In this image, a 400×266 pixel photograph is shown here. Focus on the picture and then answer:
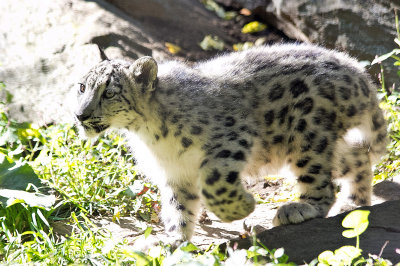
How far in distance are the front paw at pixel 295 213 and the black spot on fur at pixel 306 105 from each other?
82 centimetres

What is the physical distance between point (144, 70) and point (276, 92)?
1210 mm

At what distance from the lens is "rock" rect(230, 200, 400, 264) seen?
4.54 metres

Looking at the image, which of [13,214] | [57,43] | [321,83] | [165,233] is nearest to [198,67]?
[321,83]

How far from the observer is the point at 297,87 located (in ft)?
18.3

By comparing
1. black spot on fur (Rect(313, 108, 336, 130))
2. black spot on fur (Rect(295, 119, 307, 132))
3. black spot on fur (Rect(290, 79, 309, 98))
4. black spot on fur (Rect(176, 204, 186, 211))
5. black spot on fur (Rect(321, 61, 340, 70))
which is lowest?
black spot on fur (Rect(176, 204, 186, 211))

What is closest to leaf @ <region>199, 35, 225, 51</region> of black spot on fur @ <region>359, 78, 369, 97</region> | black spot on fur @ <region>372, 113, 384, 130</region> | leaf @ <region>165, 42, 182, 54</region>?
leaf @ <region>165, 42, 182, 54</region>

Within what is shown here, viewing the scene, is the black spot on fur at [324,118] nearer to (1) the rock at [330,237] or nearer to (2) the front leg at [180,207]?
(1) the rock at [330,237]

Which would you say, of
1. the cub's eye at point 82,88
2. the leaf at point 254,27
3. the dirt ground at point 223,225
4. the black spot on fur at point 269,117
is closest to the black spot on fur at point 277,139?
the black spot on fur at point 269,117

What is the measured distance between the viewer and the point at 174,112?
5.42 meters

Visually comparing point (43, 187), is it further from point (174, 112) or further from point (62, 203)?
point (174, 112)

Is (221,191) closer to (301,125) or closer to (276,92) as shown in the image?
(301,125)

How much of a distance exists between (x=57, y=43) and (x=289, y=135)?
4382 millimetres

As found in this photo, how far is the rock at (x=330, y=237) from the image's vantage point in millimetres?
4543

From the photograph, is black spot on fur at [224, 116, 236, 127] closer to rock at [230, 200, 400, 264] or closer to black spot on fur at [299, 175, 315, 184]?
black spot on fur at [299, 175, 315, 184]
